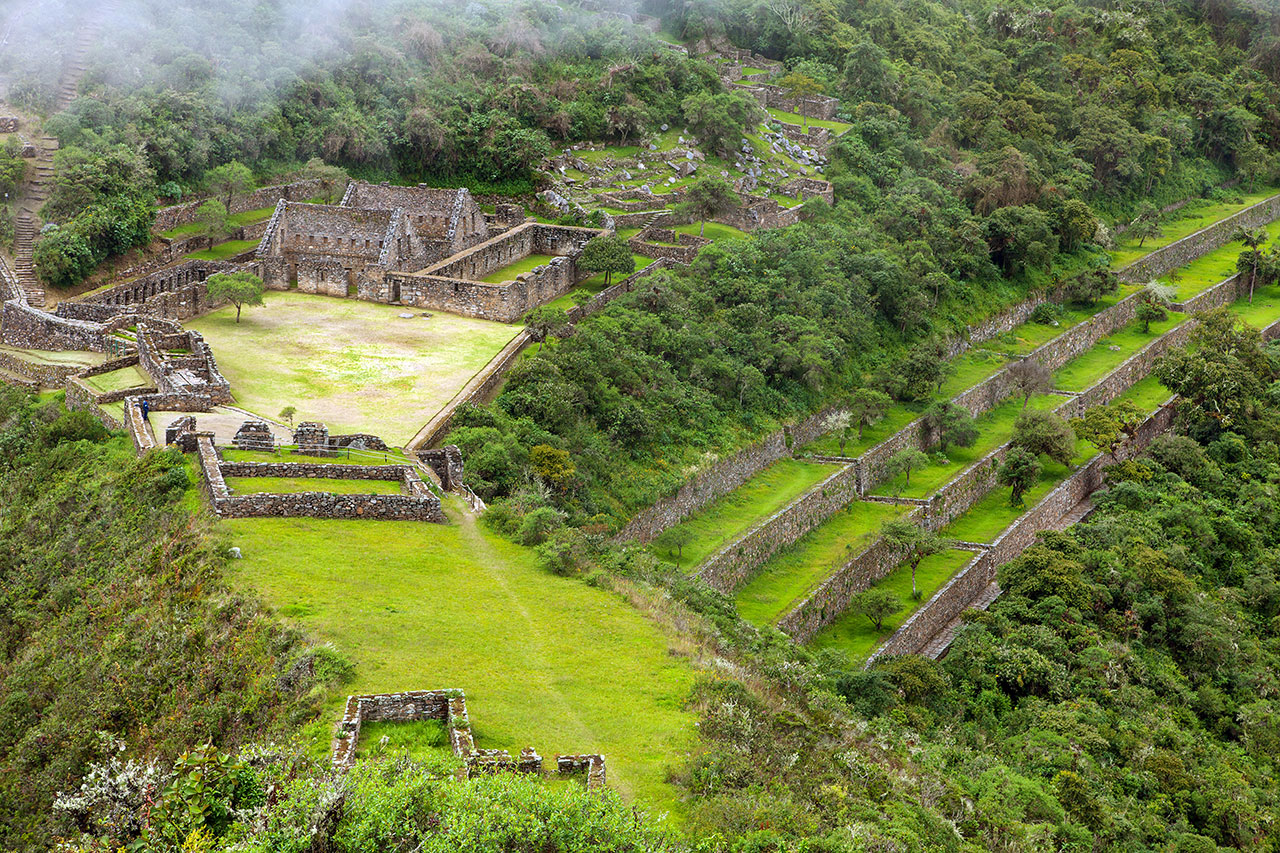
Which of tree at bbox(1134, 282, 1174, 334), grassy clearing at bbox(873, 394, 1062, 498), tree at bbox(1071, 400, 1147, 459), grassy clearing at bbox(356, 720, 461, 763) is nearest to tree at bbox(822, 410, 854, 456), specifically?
grassy clearing at bbox(873, 394, 1062, 498)

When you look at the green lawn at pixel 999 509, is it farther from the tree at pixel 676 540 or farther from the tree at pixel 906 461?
A: the tree at pixel 676 540

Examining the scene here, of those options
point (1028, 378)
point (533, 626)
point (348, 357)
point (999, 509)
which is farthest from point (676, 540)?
point (1028, 378)

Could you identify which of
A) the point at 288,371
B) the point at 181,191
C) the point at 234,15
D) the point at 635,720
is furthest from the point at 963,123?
the point at 635,720

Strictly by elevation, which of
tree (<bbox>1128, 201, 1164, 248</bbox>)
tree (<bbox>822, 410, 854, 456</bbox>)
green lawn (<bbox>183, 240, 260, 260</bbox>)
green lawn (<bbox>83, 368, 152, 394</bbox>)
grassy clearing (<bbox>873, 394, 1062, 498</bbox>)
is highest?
green lawn (<bbox>83, 368, 152, 394</bbox>)

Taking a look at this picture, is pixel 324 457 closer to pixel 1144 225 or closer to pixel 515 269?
pixel 515 269

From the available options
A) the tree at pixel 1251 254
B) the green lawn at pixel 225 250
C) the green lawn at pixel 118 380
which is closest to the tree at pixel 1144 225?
the tree at pixel 1251 254

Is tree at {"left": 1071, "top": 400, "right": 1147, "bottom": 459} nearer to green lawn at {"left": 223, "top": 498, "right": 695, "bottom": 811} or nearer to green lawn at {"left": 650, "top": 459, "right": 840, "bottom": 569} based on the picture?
green lawn at {"left": 650, "top": 459, "right": 840, "bottom": 569}
